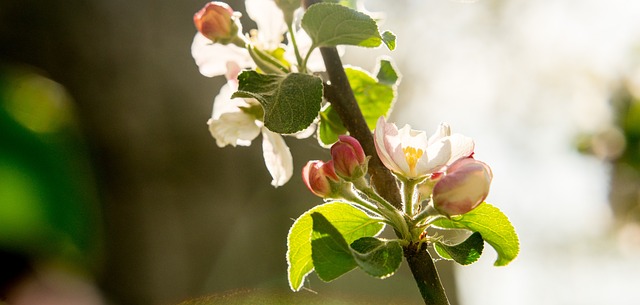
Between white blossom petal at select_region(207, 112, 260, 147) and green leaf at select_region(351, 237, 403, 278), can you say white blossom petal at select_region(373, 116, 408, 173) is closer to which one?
green leaf at select_region(351, 237, 403, 278)

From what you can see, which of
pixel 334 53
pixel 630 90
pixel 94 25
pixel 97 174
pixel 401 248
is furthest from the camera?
pixel 630 90

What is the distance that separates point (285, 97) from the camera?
0.46 m

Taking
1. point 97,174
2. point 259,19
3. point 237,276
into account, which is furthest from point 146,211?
point 259,19

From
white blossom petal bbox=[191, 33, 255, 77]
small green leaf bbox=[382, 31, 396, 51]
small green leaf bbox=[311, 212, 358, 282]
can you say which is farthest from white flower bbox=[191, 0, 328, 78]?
small green leaf bbox=[311, 212, 358, 282]

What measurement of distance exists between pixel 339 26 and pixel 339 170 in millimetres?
132

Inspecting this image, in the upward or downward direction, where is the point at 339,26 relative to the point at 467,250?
upward

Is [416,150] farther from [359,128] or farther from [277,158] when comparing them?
[277,158]

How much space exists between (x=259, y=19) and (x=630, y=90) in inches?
204

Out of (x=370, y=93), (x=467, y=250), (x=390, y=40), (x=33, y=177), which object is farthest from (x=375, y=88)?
(x=33, y=177)

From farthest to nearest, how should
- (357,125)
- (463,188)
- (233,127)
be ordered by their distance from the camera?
1. (233,127)
2. (357,125)
3. (463,188)

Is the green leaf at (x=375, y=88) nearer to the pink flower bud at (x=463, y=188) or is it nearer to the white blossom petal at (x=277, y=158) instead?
the white blossom petal at (x=277, y=158)

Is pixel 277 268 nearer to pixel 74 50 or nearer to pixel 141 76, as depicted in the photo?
pixel 141 76

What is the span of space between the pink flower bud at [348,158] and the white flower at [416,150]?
0.07 feet

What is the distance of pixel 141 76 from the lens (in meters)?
2.54
